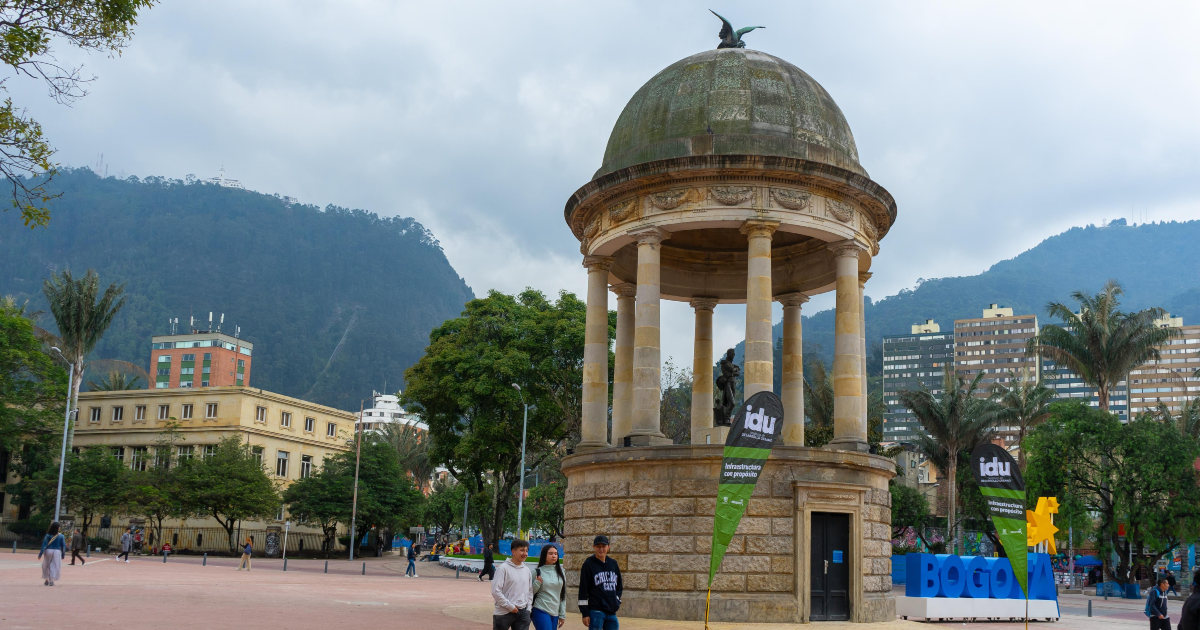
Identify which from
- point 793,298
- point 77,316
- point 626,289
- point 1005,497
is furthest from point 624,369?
point 77,316

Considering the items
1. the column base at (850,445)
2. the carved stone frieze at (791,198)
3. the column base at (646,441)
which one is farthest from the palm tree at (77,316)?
the column base at (850,445)

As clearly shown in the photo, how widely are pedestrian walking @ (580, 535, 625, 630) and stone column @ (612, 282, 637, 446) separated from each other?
1230cm

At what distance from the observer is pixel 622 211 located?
82.6 ft

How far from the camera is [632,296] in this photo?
29.1 metres

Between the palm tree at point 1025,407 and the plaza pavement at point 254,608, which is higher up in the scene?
the palm tree at point 1025,407

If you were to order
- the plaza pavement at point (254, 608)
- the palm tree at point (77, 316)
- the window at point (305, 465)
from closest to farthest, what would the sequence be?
the plaza pavement at point (254, 608) → the palm tree at point (77, 316) → the window at point (305, 465)

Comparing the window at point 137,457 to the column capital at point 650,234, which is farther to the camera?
the window at point 137,457

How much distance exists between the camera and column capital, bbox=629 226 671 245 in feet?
80.3

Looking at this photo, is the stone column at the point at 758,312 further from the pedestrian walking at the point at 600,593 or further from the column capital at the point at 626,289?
the pedestrian walking at the point at 600,593

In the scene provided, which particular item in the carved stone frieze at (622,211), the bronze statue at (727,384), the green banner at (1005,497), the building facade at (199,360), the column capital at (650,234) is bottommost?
the green banner at (1005,497)

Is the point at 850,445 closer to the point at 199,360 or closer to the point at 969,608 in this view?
the point at 969,608

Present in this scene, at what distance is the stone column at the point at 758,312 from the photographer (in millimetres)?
22984

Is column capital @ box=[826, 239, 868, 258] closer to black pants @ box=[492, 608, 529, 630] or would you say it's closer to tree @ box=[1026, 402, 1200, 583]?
black pants @ box=[492, 608, 529, 630]

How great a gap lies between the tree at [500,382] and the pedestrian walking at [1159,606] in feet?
117
